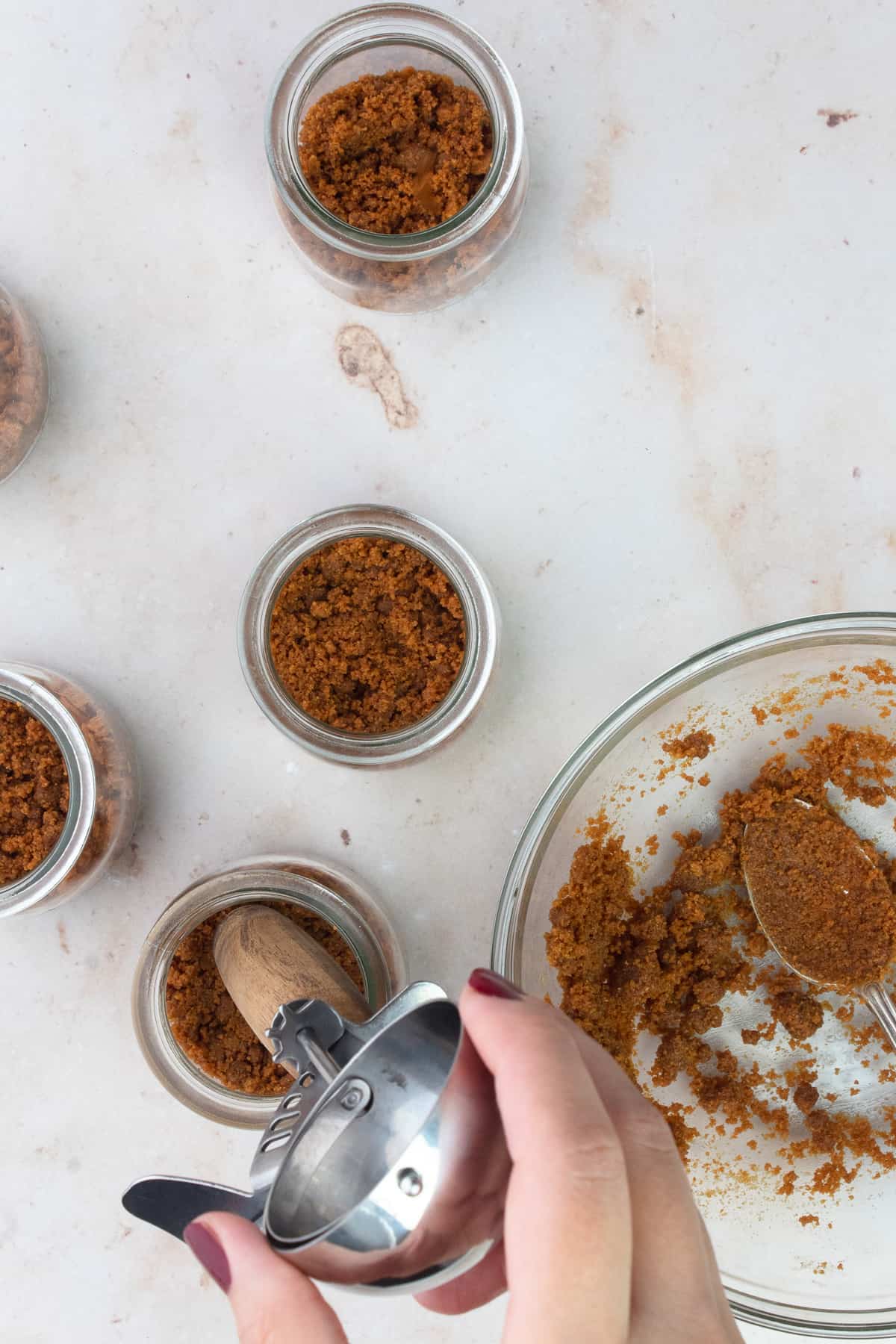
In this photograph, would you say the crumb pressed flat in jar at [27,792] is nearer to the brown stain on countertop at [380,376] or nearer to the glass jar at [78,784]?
the glass jar at [78,784]

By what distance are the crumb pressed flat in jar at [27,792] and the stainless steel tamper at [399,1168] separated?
0.43 metres

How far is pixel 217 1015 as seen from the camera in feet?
3.24

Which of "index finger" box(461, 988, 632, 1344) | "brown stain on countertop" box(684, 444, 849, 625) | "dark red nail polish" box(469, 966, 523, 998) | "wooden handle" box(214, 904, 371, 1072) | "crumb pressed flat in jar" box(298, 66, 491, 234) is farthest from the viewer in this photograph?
"brown stain on countertop" box(684, 444, 849, 625)

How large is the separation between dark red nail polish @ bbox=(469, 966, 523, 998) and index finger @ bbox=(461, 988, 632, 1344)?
0.06m

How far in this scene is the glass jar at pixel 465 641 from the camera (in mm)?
983

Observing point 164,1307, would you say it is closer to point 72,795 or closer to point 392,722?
point 72,795

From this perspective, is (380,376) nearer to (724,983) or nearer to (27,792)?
(27,792)

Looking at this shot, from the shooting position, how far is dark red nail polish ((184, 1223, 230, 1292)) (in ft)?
2.19

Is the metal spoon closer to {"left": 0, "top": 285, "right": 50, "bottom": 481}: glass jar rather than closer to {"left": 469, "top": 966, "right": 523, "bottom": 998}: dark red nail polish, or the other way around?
{"left": 469, "top": 966, "right": 523, "bottom": 998}: dark red nail polish

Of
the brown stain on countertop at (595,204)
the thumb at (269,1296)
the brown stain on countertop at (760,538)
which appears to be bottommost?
the thumb at (269,1296)

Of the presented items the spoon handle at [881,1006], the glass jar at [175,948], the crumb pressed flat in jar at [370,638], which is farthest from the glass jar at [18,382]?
the spoon handle at [881,1006]

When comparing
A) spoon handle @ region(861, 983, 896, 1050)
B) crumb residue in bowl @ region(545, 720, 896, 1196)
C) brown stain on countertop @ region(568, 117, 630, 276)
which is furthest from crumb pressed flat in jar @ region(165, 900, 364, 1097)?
brown stain on countertop @ region(568, 117, 630, 276)

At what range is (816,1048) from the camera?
104 centimetres

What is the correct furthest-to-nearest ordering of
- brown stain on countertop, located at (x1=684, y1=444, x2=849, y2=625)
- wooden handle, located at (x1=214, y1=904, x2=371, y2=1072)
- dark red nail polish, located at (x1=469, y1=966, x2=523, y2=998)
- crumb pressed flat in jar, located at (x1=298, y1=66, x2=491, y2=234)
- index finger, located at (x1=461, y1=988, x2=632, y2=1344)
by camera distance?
brown stain on countertop, located at (x1=684, y1=444, x2=849, y2=625) → crumb pressed flat in jar, located at (x1=298, y1=66, x2=491, y2=234) → wooden handle, located at (x1=214, y1=904, x2=371, y2=1072) → dark red nail polish, located at (x1=469, y1=966, x2=523, y2=998) → index finger, located at (x1=461, y1=988, x2=632, y2=1344)
